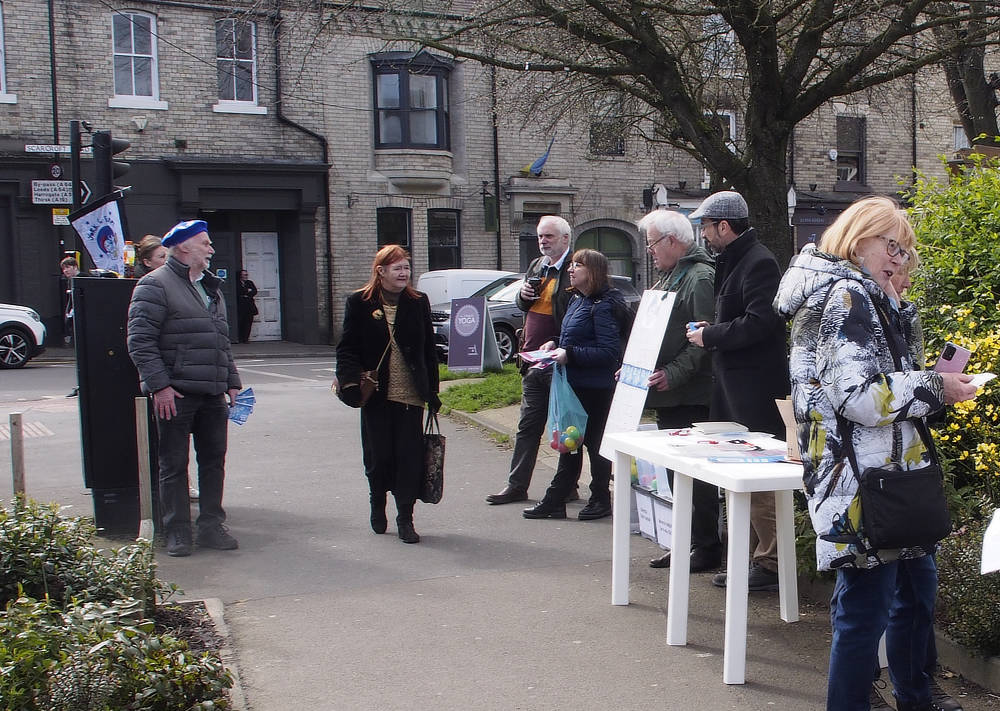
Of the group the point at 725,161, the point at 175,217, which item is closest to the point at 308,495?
the point at 725,161

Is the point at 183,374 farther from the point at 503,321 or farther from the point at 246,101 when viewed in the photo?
the point at 246,101

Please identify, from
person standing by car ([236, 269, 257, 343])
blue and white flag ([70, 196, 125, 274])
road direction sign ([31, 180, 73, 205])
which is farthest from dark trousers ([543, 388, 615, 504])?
person standing by car ([236, 269, 257, 343])

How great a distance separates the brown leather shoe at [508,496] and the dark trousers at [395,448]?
1035 millimetres

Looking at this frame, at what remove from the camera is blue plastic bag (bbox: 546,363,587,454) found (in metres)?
6.55

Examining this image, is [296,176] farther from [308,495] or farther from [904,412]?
[904,412]

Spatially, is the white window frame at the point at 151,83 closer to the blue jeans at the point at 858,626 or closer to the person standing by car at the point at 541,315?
the person standing by car at the point at 541,315

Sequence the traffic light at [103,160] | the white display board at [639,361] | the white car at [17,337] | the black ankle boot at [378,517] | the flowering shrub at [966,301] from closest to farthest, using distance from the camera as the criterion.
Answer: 1. the flowering shrub at [966,301]
2. the white display board at [639,361]
3. the black ankle boot at [378,517]
4. the traffic light at [103,160]
5. the white car at [17,337]

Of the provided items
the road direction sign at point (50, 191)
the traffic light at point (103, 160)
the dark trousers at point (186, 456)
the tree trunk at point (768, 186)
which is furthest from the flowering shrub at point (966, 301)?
the road direction sign at point (50, 191)

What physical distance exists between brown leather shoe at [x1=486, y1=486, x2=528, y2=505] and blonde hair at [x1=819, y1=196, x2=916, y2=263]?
423cm

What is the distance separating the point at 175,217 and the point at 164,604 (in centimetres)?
1958

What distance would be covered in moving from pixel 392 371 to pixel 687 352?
182 cm

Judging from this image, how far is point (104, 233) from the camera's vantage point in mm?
10227

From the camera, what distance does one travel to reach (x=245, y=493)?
7.72 metres

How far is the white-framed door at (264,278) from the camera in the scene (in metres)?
24.9
